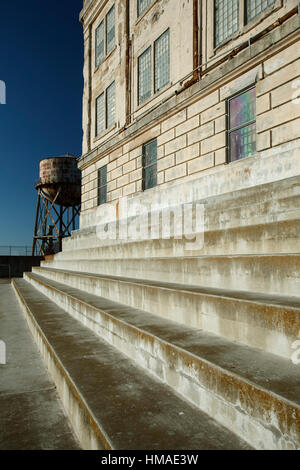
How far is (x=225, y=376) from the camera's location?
5.38 ft

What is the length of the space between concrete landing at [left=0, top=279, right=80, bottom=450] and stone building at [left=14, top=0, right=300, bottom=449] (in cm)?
13

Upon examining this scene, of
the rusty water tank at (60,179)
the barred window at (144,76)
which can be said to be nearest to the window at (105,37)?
→ the barred window at (144,76)

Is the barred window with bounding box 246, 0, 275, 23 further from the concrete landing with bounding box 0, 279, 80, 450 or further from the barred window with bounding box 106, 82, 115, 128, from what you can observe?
the concrete landing with bounding box 0, 279, 80, 450

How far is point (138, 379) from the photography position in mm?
2270

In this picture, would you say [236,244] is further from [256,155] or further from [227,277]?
[256,155]

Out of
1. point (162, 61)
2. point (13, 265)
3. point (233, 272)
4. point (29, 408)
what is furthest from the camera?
point (13, 265)

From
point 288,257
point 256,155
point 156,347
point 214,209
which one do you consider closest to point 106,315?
point 156,347

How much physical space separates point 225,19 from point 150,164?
5601 mm

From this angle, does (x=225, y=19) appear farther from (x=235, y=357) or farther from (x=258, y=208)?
(x=235, y=357)

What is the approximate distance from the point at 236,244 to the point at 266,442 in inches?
92.5

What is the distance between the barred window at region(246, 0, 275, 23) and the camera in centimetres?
854

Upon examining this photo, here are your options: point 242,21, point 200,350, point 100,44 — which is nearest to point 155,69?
point 242,21

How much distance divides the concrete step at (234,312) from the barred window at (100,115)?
15704mm

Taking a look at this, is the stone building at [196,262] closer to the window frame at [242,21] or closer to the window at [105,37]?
the window frame at [242,21]
